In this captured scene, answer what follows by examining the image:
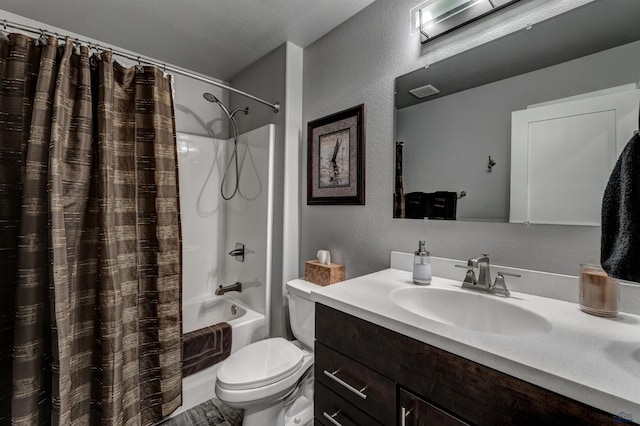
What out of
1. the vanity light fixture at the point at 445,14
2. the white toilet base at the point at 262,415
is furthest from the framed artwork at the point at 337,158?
the white toilet base at the point at 262,415

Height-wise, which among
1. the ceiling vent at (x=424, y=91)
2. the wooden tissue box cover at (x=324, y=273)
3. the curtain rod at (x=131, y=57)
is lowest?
the wooden tissue box cover at (x=324, y=273)

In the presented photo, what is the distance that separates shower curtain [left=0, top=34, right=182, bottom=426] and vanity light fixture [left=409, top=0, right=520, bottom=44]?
136 centimetres

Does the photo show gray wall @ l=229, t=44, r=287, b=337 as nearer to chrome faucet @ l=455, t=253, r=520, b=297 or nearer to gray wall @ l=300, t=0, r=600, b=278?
gray wall @ l=300, t=0, r=600, b=278

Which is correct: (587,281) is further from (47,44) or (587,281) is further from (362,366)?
(47,44)

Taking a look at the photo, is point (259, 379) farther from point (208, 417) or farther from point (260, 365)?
point (208, 417)

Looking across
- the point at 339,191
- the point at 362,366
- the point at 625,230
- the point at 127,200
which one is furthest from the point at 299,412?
the point at 625,230

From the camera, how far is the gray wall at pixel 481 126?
911 millimetres

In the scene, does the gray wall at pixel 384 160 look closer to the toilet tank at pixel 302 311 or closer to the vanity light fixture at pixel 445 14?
the vanity light fixture at pixel 445 14

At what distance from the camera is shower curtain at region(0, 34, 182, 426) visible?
3.60ft

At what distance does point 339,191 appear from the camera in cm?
169

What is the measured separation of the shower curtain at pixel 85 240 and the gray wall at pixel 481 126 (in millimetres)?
1296

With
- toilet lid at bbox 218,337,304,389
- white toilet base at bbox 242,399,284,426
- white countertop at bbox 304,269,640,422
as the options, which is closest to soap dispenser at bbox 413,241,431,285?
white countertop at bbox 304,269,640,422

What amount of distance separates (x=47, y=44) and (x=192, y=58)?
1131 millimetres

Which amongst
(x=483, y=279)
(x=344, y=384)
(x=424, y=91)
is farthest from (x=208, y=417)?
(x=424, y=91)
